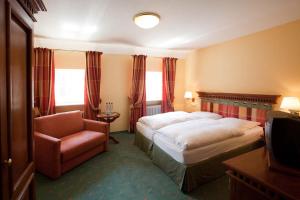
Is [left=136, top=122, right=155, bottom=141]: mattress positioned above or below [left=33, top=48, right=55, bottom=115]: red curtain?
below

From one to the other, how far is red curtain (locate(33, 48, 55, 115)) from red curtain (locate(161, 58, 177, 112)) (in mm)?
2967

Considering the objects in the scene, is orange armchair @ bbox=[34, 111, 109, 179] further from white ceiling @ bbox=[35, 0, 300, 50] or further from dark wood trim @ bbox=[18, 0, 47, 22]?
dark wood trim @ bbox=[18, 0, 47, 22]

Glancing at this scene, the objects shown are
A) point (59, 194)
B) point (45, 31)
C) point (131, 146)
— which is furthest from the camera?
point (131, 146)

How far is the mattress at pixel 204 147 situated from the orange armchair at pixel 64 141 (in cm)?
113

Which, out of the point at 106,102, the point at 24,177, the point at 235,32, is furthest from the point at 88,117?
the point at 235,32

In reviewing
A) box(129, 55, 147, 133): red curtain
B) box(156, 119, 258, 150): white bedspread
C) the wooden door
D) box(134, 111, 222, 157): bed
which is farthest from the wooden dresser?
box(129, 55, 147, 133): red curtain

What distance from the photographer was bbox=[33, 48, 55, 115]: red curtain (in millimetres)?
3689

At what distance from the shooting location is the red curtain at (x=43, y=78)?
12.1 feet

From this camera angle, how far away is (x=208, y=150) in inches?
94.2

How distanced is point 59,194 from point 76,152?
687mm

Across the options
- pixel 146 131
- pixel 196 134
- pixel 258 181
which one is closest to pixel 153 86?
pixel 146 131

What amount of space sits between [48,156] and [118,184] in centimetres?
114

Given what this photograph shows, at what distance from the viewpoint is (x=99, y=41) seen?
3.98m

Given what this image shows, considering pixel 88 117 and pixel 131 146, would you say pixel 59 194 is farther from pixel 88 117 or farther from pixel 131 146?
pixel 88 117
